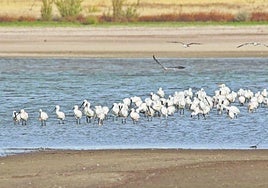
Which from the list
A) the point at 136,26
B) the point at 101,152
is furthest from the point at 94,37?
the point at 101,152

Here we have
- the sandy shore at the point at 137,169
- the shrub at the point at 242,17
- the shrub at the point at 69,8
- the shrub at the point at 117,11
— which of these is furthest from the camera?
the shrub at the point at 69,8

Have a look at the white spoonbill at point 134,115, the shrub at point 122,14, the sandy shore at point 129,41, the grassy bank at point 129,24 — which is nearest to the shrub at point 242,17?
the grassy bank at point 129,24

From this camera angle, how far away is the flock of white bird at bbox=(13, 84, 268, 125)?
58.0ft

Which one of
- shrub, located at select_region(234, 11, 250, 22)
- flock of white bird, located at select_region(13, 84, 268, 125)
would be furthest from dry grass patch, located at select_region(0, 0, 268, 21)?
flock of white bird, located at select_region(13, 84, 268, 125)

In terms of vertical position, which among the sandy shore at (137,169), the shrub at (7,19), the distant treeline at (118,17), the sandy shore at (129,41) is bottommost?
the shrub at (7,19)

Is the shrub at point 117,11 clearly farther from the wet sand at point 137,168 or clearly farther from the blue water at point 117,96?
the wet sand at point 137,168

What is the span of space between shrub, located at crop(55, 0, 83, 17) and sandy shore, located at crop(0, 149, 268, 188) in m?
32.7

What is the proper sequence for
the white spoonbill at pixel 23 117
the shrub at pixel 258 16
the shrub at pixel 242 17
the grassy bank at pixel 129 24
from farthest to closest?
the shrub at pixel 258 16 → the shrub at pixel 242 17 → the grassy bank at pixel 129 24 → the white spoonbill at pixel 23 117

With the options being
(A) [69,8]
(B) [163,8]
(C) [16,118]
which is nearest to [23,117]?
(C) [16,118]

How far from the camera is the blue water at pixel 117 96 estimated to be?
1543 centimetres

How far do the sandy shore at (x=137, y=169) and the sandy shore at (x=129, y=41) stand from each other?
17.9 metres

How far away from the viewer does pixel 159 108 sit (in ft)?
Answer: 60.4

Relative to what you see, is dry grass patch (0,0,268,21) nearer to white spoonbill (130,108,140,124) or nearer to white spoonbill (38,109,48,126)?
white spoonbill (130,108,140,124)

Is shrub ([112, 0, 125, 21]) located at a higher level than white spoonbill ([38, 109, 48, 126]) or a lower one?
lower
